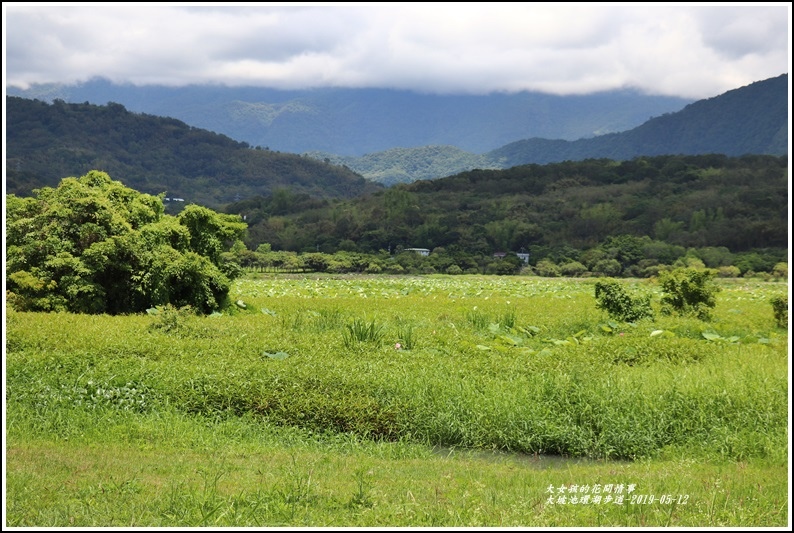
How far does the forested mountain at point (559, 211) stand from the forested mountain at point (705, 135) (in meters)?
65.6

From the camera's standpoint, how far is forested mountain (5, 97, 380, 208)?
4564 inches

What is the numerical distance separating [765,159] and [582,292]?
65.8 meters

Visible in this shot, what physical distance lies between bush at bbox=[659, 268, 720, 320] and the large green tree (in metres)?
8.53

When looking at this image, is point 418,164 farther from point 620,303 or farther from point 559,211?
point 620,303

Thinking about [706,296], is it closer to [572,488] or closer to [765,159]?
[572,488]

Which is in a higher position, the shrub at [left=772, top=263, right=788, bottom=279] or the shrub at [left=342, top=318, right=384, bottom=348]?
the shrub at [left=342, top=318, right=384, bottom=348]

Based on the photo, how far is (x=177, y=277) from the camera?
1358 cm

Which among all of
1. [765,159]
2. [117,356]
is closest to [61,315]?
[117,356]

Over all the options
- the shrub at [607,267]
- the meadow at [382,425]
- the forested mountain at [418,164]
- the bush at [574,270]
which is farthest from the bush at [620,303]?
the forested mountain at [418,164]

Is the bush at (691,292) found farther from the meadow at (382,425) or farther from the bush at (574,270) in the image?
the bush at (574,270)

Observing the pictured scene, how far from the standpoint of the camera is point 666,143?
158125mm

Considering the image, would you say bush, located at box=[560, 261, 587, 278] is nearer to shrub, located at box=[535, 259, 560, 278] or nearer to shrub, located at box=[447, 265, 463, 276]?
shrub, located at box=[535, 259, 560, 278]

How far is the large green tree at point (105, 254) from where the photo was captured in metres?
12.7

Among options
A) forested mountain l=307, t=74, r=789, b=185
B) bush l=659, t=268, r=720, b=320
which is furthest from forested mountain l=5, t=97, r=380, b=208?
bush l=659, t=268, r=720, b=320
